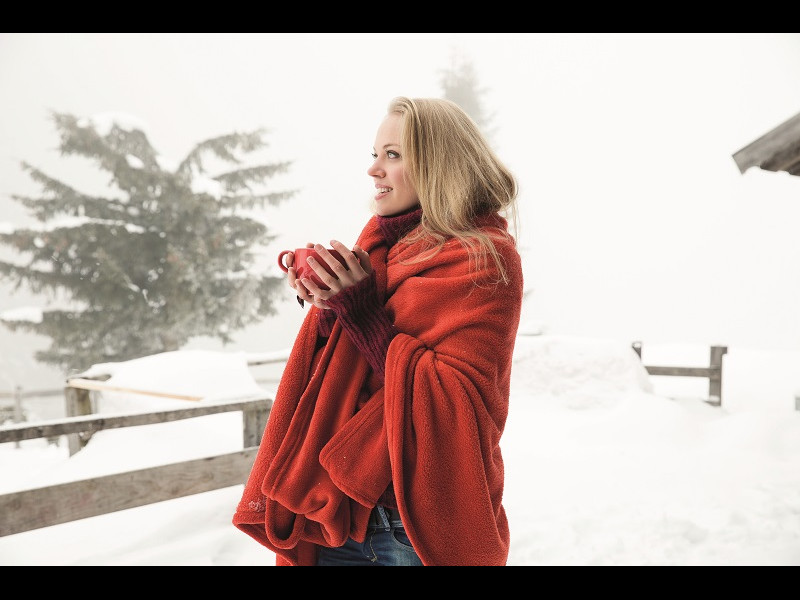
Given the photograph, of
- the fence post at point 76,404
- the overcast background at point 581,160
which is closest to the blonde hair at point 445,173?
the fence post at point 76,404

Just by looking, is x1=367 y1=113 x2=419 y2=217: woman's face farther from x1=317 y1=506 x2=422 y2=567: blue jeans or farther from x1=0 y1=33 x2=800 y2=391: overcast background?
x1=0 y1=33 x2=800 y2=391: overcast background

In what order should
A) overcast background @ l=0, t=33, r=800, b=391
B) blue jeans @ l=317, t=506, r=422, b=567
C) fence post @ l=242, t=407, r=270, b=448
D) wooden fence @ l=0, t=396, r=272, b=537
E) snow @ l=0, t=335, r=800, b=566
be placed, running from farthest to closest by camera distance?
overcast background @ l=0, t=33, r=800, b=391 < fence post @ l=242, t=407, r=270, b=448 < snow @ l=0, t=335, r=800, b=566 < wooden fence @ l=0, t=396, r=272, b=537 < blue jeans @ l=317, t=506, r=422, b=567

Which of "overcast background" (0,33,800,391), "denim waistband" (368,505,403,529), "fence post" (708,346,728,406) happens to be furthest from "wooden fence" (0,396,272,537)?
"overcast background" (0,33,800,391)

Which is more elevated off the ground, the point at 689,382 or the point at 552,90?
the point at 552,90

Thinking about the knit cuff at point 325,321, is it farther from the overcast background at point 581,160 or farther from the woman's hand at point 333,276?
the overcast background at point 581,160

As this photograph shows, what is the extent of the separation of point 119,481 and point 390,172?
2.28 m

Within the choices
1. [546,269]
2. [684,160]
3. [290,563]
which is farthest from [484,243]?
[684,160]

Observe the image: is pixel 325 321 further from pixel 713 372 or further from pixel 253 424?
pixel 713 372

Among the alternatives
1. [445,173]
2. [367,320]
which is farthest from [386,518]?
[445,173]

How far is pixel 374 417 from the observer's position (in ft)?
3.61

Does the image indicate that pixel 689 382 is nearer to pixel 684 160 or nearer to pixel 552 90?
pixel 684 160

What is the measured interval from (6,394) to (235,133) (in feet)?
26.3

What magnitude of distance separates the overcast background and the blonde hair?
1391cm

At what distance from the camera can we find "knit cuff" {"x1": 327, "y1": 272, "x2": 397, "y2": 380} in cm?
109
